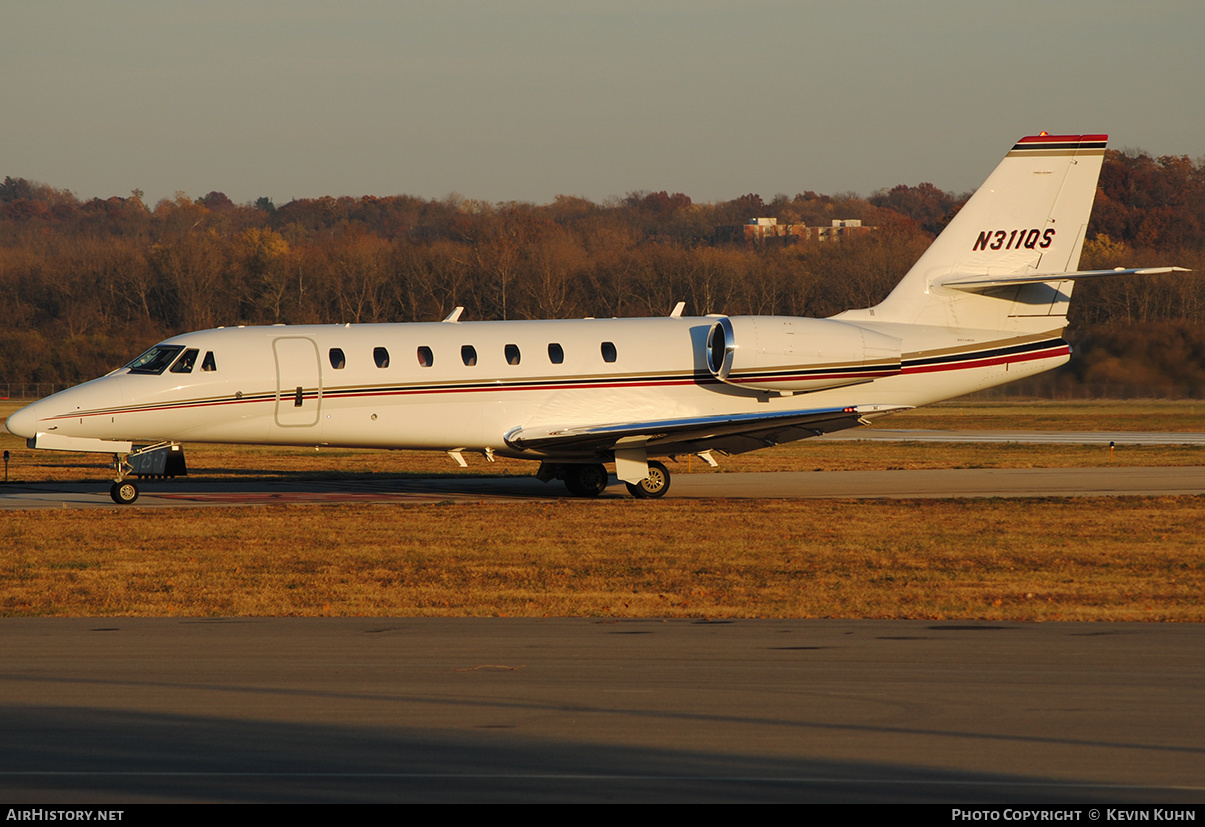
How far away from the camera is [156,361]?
22.7m

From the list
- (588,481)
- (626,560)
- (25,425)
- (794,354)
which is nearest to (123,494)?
(25,425)

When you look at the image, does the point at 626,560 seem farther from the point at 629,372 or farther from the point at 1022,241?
the point at 1022,241

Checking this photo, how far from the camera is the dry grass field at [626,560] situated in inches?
506

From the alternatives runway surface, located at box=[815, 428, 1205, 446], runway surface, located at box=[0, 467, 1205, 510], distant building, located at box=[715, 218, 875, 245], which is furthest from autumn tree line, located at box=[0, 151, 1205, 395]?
runway surface, located at box=[0, 467, 1205, 510]

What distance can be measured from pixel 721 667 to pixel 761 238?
138935 mm

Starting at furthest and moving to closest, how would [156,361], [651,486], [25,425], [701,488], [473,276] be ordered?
[473,276] < [701,488] < [651,486] < [156,361] < [25,425]

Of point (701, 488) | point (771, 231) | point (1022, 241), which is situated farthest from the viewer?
point (771, 231)

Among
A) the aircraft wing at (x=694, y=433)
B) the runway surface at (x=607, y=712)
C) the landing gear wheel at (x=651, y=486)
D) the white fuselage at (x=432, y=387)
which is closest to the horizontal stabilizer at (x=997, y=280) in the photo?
the white fuselage at (x=432, y=387)

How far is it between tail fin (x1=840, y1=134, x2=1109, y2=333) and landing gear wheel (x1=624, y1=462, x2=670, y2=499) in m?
5.63

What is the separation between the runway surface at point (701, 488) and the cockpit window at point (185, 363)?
244 cm

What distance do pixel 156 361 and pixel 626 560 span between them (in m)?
11.1

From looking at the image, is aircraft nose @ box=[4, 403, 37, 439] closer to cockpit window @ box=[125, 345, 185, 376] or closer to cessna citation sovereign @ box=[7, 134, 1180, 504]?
cessna citation sovereign @ box=[7, 134, 1180, 504]

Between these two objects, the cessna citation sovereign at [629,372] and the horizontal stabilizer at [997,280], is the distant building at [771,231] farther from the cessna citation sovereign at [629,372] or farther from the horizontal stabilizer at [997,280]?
the horizontal stabilizer at [997,280]

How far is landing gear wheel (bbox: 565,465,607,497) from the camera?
2480 cm
